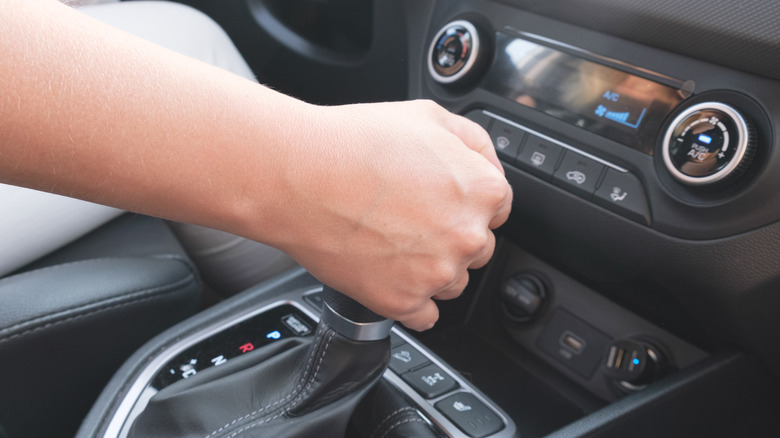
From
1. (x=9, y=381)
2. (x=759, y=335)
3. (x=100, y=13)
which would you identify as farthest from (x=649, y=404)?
(x=100, y=13)

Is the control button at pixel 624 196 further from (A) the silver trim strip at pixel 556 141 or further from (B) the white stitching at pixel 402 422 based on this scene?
(B) the white stitching at pixel 402 422

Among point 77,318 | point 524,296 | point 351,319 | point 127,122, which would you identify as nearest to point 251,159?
point 127,122

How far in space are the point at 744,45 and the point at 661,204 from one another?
158 mm

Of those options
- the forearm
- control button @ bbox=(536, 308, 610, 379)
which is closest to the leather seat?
the forearm

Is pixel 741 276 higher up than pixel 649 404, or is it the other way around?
pixel 741 276

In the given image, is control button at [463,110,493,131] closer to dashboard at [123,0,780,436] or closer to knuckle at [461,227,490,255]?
dashboard at [123,0,780,436]

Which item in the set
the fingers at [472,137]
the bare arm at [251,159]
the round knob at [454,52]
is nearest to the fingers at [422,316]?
the bare arm at [251,159]

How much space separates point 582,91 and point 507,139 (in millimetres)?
101

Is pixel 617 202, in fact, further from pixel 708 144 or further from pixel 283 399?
pixel 283 399

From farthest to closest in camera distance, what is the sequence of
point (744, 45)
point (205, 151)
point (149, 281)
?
point (149, 281), point (744, 45), point (205, 151)

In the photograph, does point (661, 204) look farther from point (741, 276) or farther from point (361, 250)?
point (361, 250)

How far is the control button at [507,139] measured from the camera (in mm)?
722

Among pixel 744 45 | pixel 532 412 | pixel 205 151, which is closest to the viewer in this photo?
pixel 205 151

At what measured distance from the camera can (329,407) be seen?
0.56 metres
